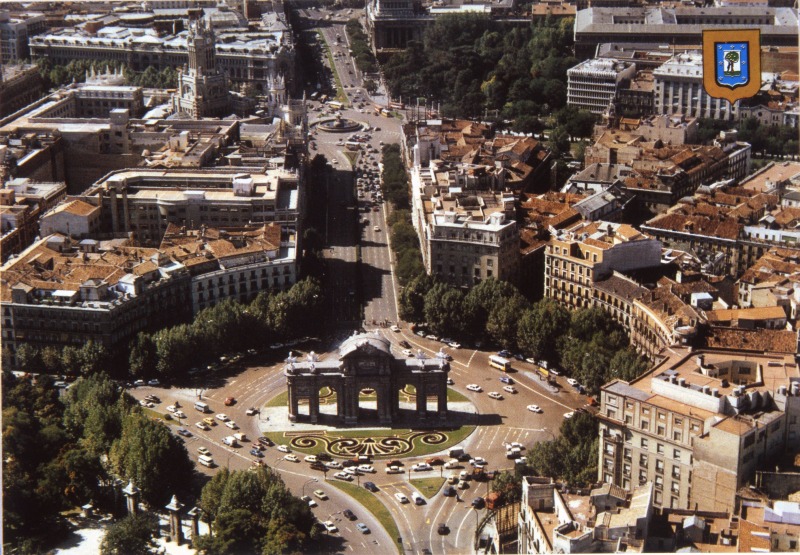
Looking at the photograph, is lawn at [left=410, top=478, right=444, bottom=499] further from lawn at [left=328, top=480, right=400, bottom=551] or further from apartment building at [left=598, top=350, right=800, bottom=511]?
apartment building at [left=598, top=350, right=800, bottom=511]

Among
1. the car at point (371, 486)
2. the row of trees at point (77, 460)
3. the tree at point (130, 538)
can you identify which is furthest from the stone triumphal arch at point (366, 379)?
the tree at point (130, 538)

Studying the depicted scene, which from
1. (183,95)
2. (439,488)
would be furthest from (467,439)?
(183,95)

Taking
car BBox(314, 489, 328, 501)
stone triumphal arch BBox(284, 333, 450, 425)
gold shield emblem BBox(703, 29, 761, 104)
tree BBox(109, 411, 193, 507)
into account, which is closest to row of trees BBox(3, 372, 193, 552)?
tree BBox(109, 411, 193, 507)

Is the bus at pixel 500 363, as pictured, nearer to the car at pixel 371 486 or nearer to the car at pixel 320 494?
the car at pixel 371 486

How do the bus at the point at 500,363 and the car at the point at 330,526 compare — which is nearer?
the car at the point at 330,526

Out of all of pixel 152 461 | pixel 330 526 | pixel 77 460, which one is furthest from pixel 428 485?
pixel 77 460

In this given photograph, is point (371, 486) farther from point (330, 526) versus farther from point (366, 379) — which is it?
point (366, 379)

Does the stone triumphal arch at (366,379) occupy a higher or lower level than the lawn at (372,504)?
higher
